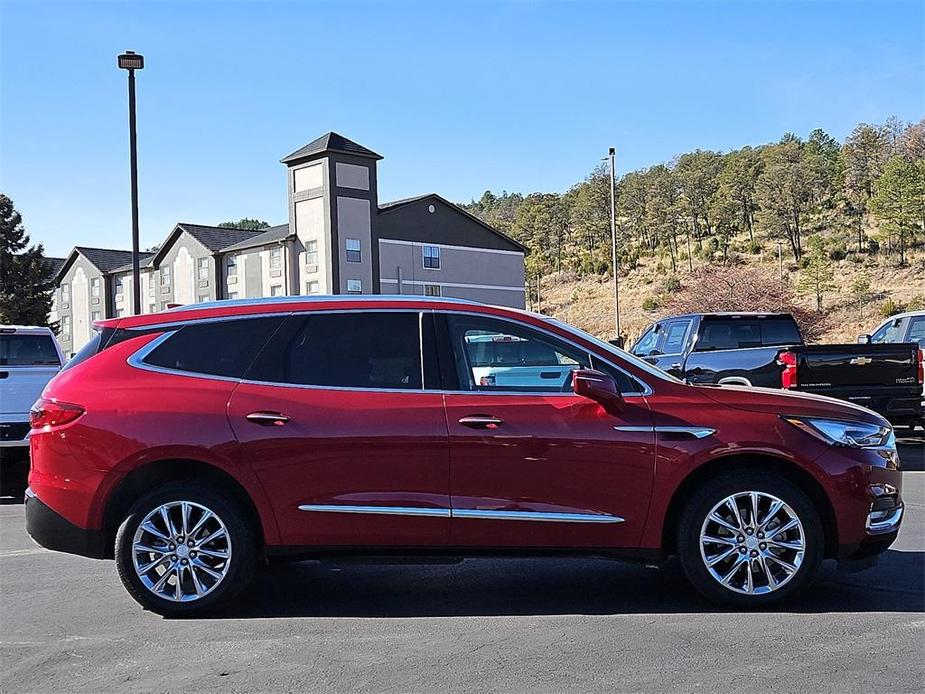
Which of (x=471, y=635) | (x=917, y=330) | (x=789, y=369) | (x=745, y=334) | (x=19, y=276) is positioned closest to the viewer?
(x=471, y=635)

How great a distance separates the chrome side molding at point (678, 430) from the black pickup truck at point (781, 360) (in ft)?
24.3

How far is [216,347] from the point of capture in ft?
19.5

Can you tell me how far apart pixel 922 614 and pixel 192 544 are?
4208 mm

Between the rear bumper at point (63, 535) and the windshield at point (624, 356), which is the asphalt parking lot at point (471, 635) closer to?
the rear bumper at point (63, 535)

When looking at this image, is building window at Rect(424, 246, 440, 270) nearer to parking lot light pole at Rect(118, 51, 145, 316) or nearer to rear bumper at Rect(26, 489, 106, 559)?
parking lot light pole at Rect(118, 51, 145, 316)

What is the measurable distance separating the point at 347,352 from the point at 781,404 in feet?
8.51

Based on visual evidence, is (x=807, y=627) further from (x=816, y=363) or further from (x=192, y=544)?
(x=816, y=363)

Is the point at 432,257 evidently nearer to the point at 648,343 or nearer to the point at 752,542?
the point at 648,343

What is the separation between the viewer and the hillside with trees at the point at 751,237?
4944 centimetres

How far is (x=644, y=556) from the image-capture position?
5668 millimetres

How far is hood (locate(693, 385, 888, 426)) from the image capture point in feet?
18.8

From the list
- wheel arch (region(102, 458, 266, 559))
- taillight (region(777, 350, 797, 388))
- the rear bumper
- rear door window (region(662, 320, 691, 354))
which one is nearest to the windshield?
wheel arch (region(102, 458, 266, 559))

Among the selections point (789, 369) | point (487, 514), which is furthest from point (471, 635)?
point (789, 369)

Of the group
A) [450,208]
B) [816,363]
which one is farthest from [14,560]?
[450,208]
